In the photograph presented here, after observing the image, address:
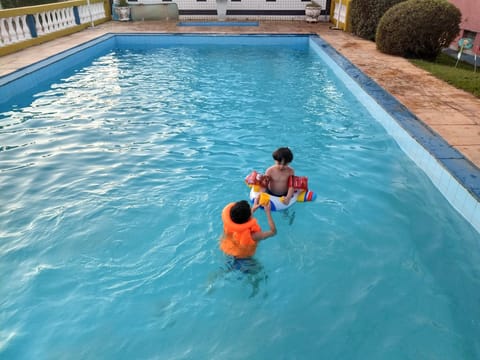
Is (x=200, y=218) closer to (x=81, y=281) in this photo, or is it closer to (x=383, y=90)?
(x=81, y=281)

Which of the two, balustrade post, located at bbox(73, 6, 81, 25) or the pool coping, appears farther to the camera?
balustrade post, located at bbox(73, 6, 81, 25)

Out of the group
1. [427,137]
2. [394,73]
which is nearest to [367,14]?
[394,73]

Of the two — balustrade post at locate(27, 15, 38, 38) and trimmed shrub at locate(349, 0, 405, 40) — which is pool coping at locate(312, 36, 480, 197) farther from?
balustrade post at locate(27, 15, 38, 38)

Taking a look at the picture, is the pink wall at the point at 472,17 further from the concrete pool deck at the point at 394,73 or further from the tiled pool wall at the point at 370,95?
the tiled pool wall at the point at 370,95

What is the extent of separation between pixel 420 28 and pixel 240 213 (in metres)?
9.84

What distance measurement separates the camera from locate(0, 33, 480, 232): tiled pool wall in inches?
182

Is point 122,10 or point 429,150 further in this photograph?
point 122,10

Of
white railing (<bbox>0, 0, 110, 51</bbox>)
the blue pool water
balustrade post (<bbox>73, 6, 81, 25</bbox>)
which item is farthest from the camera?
balustrade post (<bbox>73, 6, 81, 25</bbox>)

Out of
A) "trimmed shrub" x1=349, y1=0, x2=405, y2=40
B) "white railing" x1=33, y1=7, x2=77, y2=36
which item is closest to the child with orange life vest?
"trimmed shrub" x1=349, y1=0, x2=405, y2=40

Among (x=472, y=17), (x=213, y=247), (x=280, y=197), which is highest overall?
(x=472, y=17)

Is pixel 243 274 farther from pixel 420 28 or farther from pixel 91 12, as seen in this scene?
pixel 91 12

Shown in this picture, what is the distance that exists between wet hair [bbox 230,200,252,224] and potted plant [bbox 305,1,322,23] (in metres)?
18.4

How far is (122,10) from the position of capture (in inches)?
754

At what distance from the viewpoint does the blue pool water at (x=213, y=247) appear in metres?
3.25
